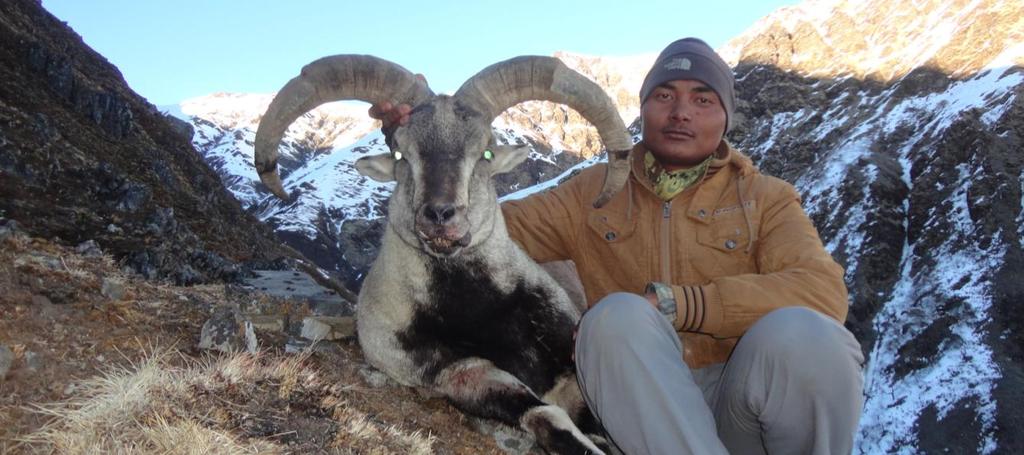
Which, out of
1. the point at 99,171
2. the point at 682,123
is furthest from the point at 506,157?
the point at 99,171

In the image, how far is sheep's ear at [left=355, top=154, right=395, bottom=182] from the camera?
7.41 metres

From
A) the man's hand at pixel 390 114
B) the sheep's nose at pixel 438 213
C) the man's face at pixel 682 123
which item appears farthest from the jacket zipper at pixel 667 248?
the man's hand at pixel 390 114

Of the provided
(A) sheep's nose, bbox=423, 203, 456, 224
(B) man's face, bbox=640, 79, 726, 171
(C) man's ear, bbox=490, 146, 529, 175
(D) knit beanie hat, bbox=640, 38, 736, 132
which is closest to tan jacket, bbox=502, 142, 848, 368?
(B) man's face, bbox=640, 79, 726, 171

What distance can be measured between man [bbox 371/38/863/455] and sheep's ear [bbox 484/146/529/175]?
597mm

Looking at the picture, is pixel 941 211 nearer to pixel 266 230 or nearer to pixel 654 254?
pixel 266 230

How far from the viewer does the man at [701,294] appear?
4582 millimetres

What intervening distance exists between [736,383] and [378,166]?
14.3 feet

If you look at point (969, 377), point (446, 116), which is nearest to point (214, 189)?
point (446, 116)

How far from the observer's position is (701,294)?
5270mm

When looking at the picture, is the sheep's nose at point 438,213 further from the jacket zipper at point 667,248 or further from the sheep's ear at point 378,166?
the jacket zipper at point 667,248

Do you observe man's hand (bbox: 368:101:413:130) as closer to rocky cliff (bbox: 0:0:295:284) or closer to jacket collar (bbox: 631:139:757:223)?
jacket collar (bbox: 631:139:757:223)

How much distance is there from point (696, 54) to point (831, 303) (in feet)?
9.63

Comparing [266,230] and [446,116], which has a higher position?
[446,116]

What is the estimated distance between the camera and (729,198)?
6.38 meters
